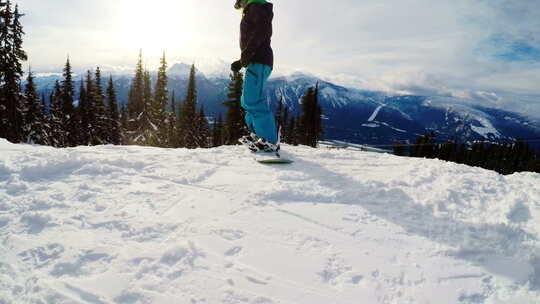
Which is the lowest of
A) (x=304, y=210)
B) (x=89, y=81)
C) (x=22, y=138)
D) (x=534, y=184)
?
(x=22, y=138)

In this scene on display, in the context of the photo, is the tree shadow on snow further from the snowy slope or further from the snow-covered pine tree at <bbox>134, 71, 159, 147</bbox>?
the snow-covered pine tree at <bbox>134, 71, 159, 147</bbox>

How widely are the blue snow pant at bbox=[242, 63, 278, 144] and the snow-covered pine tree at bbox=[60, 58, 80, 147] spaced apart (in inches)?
1563

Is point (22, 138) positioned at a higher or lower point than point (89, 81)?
lower

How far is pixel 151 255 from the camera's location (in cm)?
220

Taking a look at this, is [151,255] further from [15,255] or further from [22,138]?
[22,138]

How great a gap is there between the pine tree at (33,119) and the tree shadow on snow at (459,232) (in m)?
34.7

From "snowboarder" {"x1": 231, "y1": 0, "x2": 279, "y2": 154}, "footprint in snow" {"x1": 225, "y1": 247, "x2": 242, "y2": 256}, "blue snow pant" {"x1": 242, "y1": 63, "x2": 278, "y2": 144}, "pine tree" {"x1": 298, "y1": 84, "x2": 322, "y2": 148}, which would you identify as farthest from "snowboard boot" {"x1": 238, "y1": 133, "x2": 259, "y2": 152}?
"pine tree" {"x1": 298, "y1": 84, "x2": 322, "y2": 148}

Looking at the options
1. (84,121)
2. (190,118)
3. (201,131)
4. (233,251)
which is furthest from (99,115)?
(233,251)

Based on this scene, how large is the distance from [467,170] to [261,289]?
386cm

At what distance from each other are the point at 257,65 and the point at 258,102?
0.72 meters

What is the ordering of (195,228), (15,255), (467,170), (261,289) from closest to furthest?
(261,289) → (15,255) → (195,228) → (467,170)

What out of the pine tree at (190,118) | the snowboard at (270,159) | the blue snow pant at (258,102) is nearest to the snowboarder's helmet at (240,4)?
the blue snow pant at (258,102)

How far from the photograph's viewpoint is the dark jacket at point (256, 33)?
17.0 feet

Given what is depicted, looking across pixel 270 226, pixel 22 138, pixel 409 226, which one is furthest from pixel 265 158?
pixel 22 138
